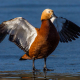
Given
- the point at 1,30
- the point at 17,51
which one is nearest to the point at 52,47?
the point at 1,30

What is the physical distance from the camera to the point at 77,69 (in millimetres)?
5633

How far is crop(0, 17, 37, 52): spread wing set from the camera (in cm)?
573

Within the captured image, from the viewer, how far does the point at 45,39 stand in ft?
18.2

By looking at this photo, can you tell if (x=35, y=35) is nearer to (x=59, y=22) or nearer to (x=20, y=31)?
(x=20, y=31)

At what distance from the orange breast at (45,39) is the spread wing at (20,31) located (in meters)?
0.20

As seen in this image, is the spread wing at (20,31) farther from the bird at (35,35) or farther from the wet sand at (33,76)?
the wet sand at (33,76)

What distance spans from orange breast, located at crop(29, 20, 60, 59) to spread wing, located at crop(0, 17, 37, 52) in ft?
0.64

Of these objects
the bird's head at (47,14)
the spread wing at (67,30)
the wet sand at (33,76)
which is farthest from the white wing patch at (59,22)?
the wet sand at (33,76)

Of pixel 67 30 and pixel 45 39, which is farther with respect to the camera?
pixel 67 30

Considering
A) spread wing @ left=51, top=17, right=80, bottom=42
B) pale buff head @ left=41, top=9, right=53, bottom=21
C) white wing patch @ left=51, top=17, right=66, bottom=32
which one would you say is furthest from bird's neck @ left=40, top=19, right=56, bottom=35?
spread wing @ left=51, top=17, right=80, bottom=42

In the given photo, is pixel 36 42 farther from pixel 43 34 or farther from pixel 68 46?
pixel 68 46

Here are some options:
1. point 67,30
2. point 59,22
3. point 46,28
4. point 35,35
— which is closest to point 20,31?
point 35,35

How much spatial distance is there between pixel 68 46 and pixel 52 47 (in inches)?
95.1

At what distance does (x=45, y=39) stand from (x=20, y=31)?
657 millimetres
